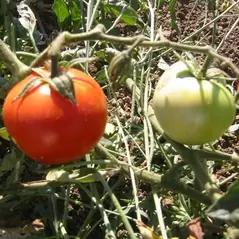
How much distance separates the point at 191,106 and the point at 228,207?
220 mm

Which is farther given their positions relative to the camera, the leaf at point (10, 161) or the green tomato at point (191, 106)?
the leaf at point (10, 161)

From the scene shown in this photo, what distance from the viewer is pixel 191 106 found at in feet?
3.26

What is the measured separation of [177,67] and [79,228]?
1.68 feet

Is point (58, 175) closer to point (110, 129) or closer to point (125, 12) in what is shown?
point (110, 129)

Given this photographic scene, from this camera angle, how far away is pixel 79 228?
4.51ft

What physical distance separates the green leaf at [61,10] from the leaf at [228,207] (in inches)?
35.9

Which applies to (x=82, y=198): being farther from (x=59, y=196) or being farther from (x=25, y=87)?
(x=25, y=87)

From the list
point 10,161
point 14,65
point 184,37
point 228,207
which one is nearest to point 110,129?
point 10,161

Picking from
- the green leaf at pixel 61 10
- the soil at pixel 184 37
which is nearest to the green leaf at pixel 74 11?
the green leaf at pixel 61 10

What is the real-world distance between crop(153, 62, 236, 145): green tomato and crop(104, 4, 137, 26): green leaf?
660mm

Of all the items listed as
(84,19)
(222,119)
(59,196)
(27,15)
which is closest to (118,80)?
(222,119)

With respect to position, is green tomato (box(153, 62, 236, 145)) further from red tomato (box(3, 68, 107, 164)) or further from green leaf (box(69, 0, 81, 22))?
green leaf (box(69, 0, 81, 22))

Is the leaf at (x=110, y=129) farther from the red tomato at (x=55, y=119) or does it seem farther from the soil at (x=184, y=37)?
the red tomato at (x=55, y=119)

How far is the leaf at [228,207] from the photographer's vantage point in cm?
81
